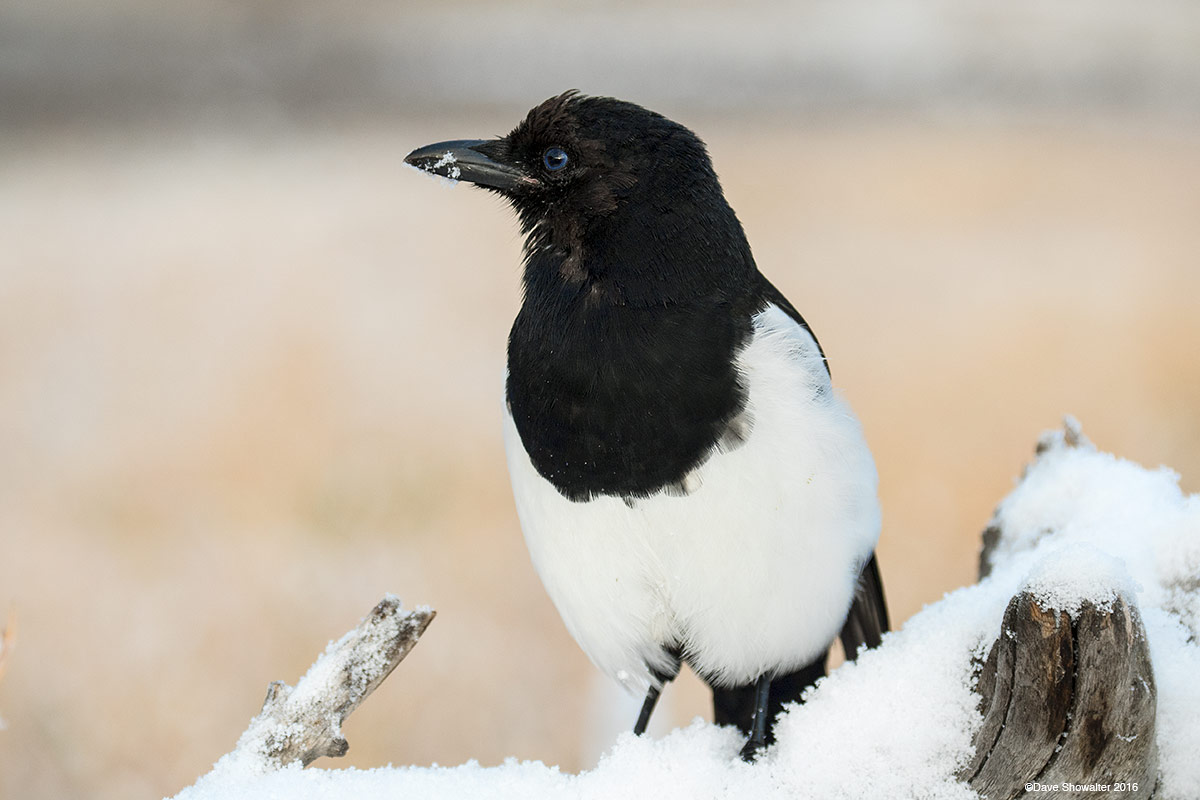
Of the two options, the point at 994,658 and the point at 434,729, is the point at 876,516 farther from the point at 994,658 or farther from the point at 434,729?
the point at 434,729

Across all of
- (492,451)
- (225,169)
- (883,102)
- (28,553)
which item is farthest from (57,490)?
(883,102)

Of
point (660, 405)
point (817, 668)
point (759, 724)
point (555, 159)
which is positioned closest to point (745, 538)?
point (660, 405)

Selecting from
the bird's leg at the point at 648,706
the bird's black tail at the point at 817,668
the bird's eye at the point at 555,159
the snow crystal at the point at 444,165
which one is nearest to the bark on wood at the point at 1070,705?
the bird's black tail at the point at 817,668

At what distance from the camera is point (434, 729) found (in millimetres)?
2758

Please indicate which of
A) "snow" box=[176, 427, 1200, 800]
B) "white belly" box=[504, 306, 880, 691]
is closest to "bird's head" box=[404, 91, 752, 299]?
"white belly" box=[504, 306, 880, 691]

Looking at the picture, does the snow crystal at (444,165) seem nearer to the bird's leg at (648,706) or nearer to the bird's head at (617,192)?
the bird's head at (617,192)

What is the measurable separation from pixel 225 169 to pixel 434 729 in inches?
105

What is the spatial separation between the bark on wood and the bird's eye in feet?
2.46

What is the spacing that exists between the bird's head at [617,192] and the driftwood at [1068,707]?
579 mm

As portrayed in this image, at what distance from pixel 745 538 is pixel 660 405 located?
21cm

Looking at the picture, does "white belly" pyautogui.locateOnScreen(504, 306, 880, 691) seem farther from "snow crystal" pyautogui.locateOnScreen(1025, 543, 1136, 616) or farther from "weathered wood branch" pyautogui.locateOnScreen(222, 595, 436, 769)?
"snow crystal" pyautogui.locateOnScreen(1025, 543, 1136, 616)

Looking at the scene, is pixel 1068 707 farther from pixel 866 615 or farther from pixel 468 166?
pixel 468 166

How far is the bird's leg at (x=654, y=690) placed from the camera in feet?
5.38

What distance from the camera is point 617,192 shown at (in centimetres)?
137
